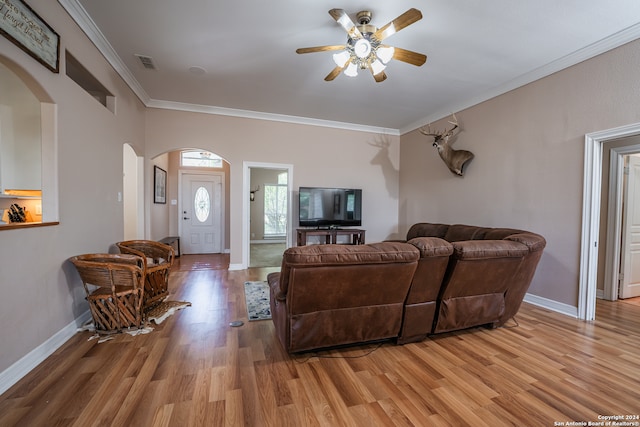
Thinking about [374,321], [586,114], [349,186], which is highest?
[586,114]

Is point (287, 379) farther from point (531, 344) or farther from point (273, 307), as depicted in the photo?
point (531, 344)

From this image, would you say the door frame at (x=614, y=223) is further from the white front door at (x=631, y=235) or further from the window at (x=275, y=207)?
the window at (x=275, y=207)

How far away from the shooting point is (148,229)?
→ 14.9ft

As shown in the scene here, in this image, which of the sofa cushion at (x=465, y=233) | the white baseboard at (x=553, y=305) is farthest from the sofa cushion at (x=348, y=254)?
the white baseboard at (x=553, y=305)

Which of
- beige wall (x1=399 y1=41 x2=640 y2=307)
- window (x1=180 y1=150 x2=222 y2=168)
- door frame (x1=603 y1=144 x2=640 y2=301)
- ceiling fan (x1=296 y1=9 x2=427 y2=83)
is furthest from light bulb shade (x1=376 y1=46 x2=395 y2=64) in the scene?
window (x1=180 y1=150 x2=222 y2=168)

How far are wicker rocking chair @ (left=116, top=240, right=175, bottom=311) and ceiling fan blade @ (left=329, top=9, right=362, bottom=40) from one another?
283 cm

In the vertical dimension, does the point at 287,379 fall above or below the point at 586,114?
below

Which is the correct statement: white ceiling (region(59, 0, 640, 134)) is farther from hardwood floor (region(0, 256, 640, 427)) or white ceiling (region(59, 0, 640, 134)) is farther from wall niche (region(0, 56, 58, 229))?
hardwood floor (region(0, 256, 640, 427))

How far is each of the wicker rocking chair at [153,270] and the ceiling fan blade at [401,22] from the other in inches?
121

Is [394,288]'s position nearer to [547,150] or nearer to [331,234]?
[547,150]

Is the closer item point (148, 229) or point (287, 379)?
point (287, 379)

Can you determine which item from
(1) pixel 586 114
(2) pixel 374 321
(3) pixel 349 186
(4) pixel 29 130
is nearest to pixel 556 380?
(2) pixel 374 321

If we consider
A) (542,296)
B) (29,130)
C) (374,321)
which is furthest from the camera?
(542,296)

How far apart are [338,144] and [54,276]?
15.6ft
